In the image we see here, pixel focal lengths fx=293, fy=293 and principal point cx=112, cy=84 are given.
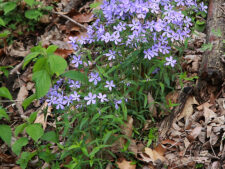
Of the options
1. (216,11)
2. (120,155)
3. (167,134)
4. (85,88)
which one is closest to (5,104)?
(85,88)

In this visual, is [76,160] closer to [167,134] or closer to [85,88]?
[85,88]

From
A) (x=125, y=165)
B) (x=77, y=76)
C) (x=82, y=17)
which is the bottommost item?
(x=125, y=165)

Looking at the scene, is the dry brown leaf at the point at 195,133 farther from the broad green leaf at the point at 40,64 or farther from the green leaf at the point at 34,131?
the broad green leaf at the point at 40,64

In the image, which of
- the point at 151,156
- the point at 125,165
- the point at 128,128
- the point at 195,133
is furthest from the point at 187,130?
the point at 125,165

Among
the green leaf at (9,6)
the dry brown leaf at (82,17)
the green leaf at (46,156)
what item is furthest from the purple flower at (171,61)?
the green leaf at (9,6)

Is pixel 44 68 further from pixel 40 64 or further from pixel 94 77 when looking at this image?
pixel 94 77

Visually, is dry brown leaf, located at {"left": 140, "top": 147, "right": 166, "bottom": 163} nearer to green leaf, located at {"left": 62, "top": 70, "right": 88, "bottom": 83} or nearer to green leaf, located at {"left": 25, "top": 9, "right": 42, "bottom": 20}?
green leaf, located at {"left": 62, "top": 70, "right": 88, "bottom": 83}
